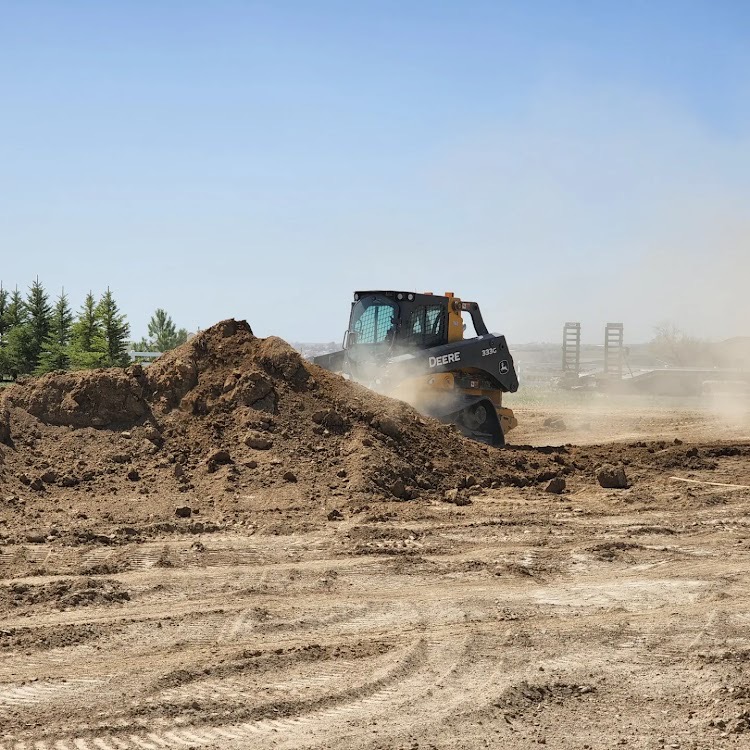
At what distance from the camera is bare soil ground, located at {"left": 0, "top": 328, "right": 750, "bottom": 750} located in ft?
18.1

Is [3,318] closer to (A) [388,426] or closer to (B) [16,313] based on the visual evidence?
(B) [16,313]

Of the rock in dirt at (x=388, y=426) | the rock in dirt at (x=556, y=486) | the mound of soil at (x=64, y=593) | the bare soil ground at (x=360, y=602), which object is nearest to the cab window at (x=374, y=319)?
the bare soil ground at (x=360, y=602)

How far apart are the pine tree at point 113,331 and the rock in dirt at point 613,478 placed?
67.4ft

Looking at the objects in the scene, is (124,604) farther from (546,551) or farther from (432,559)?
(546,551)

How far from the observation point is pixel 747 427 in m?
20.9

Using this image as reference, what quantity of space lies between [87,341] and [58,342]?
5.87ft

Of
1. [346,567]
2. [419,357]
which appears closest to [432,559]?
[346,567]

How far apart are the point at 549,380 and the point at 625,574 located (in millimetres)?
32440

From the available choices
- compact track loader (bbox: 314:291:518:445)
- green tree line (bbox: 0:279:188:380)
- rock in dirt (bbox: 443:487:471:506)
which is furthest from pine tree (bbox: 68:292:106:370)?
rock in dirt (bbox: 443:487:471:506)

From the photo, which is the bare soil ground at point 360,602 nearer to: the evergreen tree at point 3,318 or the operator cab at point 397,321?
the operator cab at point 397,321

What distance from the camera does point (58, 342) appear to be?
32875mm

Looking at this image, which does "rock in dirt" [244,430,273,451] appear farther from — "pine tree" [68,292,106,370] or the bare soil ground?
"pine tree" [68,292,106,370]

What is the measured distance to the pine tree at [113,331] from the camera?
3081 centimetres

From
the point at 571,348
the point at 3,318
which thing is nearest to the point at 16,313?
the point at 3,318
